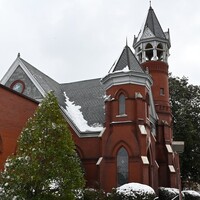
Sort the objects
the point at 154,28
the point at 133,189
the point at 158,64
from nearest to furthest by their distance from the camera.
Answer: the point at 133,189, the point at 158,64, the point at 154,28

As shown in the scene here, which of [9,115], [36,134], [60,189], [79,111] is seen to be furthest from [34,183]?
[79,111]

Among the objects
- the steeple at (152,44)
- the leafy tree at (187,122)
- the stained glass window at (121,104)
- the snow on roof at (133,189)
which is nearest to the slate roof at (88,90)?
the stained glass window at (121,104)

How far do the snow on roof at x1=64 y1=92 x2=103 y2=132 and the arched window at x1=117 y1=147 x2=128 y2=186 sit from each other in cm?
352

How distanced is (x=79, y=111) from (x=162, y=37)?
1198cm

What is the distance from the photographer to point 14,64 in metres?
30.8

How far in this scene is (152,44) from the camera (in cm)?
3634

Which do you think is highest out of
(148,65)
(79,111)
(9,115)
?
(148,65)

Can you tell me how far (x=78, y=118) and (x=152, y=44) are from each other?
38.0 ft

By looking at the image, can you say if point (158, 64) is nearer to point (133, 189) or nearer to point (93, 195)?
point (133, 189)

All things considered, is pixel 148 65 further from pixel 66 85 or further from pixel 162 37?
pixel 66 85

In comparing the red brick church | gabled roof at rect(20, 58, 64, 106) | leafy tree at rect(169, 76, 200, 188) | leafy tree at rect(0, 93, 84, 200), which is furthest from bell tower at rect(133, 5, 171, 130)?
leafy tree at rect(0, 93, 84, 200)

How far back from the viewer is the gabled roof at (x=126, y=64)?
90.4 feet

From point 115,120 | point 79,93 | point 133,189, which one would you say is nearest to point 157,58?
point 79,93

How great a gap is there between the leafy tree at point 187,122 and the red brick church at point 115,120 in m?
9.27
